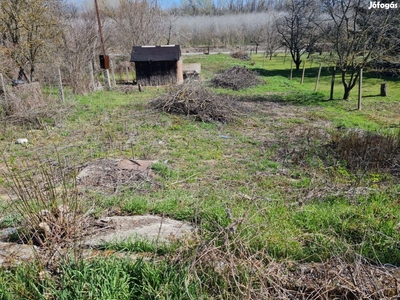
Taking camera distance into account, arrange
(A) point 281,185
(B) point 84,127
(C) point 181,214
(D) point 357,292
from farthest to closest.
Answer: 1. (B) point 84,127
2. (A) point 281,185
3. (C) point 181,214
4. (D) point 357,292

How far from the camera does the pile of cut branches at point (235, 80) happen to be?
56.8 feet

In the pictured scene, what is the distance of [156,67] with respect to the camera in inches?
771

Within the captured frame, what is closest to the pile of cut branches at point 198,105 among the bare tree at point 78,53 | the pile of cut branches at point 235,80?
the pile of cut branches at point 235,80

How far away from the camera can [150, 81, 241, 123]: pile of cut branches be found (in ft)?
34.8

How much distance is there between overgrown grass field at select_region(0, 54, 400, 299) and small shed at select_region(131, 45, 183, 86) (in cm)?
689

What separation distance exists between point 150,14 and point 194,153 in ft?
80.1

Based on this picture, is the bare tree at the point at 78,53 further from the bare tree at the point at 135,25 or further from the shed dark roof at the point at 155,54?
the bare tree at the point at 135,25

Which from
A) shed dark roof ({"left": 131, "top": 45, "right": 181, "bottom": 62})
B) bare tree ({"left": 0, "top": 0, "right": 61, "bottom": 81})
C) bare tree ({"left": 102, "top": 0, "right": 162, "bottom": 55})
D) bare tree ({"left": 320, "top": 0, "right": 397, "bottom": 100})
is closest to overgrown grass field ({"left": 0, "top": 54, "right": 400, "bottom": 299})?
bare tree ({"left": 320, "top": 0, "right": 397, "bottom": 100})

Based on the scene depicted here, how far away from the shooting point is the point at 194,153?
7.42 metres

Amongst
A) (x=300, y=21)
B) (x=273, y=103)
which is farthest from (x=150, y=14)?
(x=273, y=103)

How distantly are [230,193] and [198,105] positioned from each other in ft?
20.8

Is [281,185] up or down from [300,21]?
down

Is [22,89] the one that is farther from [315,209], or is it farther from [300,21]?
[300,21]

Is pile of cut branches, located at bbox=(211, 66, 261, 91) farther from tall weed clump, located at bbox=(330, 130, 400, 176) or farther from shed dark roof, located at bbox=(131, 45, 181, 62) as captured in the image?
tall weed clump, located at bbox=(330, 130, 400, 176)
